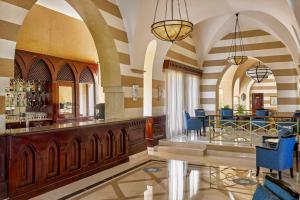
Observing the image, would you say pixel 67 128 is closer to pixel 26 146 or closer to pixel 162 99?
pixel 26 146

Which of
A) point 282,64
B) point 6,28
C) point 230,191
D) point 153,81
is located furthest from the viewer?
point 282,64

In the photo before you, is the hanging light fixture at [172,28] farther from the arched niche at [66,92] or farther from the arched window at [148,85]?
the arched niche at [66,92]

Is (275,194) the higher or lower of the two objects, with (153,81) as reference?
lower

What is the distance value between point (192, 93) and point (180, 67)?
6.63 feet

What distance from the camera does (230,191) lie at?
4.86 m

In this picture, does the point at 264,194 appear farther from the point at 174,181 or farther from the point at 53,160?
the point at 53,160

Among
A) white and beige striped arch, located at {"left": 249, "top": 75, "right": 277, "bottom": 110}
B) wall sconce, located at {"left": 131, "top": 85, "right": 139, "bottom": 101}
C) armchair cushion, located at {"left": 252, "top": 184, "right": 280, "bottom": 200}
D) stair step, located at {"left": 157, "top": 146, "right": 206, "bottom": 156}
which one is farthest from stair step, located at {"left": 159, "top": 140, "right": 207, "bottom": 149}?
white and beige striped arch, located at {"left": 249, "top": 75, "right": 277, "bottom": 110}

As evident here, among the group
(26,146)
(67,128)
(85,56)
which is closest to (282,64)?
(85,56)

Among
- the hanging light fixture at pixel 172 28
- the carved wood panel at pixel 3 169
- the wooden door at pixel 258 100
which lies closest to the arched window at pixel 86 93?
the hanging light fixture at pixel 172 28

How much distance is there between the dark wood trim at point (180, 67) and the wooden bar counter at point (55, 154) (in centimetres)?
356

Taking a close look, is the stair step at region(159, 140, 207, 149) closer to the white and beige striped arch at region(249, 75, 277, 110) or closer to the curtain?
the curtain

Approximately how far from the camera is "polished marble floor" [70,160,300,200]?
4652 mm

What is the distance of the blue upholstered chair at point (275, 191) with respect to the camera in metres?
1.80

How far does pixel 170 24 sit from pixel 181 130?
6789 millimetres
